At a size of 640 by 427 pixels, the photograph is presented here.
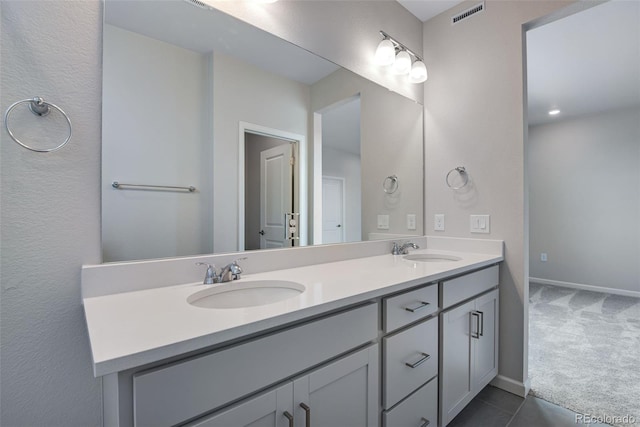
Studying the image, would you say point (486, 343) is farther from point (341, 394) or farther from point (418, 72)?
point (418, 72)

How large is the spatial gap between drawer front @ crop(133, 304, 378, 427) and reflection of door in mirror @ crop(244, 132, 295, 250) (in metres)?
0.60

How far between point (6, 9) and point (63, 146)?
1.25 feet

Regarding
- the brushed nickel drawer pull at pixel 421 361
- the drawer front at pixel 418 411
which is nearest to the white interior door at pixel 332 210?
the brushed nickel drawer pull at pixel 421 361

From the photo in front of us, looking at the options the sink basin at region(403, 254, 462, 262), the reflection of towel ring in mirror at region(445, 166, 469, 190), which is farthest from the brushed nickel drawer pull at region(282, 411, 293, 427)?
the reflection of towel ring in mirror at region(445, 166, 469, 190)

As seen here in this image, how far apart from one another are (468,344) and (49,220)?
184 centimetres

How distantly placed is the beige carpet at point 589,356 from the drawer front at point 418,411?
957mm

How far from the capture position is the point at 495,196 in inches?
76.9

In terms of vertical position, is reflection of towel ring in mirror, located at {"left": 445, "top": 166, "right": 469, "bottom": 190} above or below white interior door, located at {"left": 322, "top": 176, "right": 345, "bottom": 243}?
above

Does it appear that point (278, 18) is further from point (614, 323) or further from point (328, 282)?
point (614, 323)

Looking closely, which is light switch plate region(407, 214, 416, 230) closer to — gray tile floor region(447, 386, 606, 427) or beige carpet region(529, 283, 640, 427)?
gray tile floor region(447, 386, 606, 427)

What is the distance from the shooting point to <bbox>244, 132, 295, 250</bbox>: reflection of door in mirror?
54.4 inches

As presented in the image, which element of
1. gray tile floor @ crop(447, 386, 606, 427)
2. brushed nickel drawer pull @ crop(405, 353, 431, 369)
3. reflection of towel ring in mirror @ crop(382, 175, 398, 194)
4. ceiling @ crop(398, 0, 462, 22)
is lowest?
gray tile floor @ crop(447, 386, 606, 427)

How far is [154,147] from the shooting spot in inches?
44.0

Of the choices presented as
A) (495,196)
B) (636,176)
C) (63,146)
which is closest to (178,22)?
(63,146)
